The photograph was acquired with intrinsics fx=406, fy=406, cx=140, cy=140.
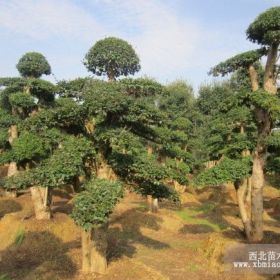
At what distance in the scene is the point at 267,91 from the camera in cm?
1798

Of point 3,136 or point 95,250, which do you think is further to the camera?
point 3,136

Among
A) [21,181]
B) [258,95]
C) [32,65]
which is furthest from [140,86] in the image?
[32,65]

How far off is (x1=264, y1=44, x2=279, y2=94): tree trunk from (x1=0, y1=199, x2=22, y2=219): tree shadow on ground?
19.9 m

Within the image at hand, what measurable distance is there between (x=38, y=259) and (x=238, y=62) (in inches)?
499

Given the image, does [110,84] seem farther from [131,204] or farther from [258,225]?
[131,204]

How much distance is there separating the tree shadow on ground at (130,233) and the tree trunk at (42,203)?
3.82 m

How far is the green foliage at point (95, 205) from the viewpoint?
1240 centimetres

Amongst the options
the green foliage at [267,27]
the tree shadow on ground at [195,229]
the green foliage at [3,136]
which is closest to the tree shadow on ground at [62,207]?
the green foliage at [3,136]

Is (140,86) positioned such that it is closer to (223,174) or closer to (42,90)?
(223,174)

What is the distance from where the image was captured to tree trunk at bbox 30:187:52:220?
22788mm

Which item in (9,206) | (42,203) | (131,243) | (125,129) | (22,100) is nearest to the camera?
(125,129)

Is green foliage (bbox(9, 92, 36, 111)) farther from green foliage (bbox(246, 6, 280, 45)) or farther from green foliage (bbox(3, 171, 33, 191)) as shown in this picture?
green foliage (bbox(246, 6, 280, 45))

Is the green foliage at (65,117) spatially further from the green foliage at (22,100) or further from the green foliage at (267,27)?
the green foliage at (22,100)

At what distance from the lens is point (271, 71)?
1855 centimetres
